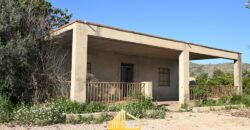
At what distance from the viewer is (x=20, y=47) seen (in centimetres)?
1088

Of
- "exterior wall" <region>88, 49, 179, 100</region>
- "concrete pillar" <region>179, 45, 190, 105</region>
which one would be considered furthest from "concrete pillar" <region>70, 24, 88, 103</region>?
"concrete pillar" <region>179, 45, 190, 105</region>

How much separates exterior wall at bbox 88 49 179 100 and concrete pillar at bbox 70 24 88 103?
187 inches

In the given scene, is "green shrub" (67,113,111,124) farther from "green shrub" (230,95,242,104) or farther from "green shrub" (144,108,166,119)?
"green shrub" (230,95,242,104)

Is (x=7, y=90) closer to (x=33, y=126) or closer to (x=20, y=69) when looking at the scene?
(x=20, y=69)

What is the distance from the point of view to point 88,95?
548 inches

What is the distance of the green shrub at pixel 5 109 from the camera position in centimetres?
978

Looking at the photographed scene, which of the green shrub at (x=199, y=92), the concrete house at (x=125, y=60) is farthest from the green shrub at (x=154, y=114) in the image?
the green shrub at (x=199, y=92)

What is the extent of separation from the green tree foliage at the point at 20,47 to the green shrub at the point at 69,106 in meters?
1.47

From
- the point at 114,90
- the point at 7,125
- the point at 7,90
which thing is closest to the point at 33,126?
the point at 7,125

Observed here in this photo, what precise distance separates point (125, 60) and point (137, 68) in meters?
1.11

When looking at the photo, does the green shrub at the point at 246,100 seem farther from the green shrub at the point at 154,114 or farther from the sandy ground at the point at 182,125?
the green shrub at the point at 154,114

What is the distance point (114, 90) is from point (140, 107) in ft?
12.5

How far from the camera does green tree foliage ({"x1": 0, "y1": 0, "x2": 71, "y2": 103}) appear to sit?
10883 millimetres

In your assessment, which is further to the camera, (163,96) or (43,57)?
(163,96)
